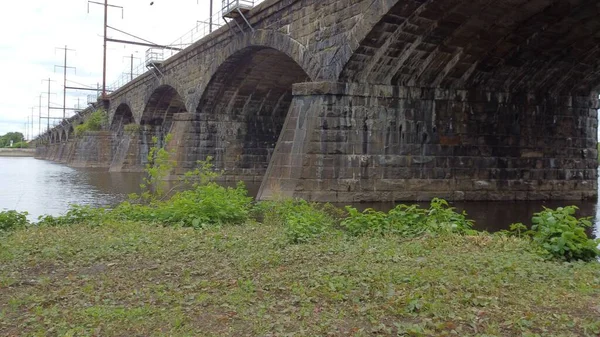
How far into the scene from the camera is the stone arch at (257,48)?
1783cm

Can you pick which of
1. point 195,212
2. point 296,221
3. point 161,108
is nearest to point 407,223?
point 296,221

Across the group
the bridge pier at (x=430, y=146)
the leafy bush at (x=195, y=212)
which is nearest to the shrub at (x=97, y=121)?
the bridge pier at (x=430, y=146)

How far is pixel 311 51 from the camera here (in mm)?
17625

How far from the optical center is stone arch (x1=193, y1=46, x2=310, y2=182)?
2700 cm

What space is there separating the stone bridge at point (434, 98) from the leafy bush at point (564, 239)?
25.7ft

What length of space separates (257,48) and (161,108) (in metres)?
21.4

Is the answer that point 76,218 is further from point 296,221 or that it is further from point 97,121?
point 97,121

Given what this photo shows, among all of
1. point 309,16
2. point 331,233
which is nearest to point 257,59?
point 309,16

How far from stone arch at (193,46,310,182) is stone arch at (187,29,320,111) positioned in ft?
1.37

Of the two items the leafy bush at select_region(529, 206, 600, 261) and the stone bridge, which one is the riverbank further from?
the leafy bush at select_region(529, 206, 600, 261)

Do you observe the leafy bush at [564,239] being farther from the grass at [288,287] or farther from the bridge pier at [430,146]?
the bridge pier at [430,146]

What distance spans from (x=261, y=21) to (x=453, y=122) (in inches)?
315

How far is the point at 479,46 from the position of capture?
16.5 meters

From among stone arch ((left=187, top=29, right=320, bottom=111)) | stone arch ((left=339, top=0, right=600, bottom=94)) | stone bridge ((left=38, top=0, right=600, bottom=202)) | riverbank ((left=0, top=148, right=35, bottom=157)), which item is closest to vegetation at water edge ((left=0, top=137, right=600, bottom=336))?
stone bridge ((left=38, top=0, right=600, bottom=202))
